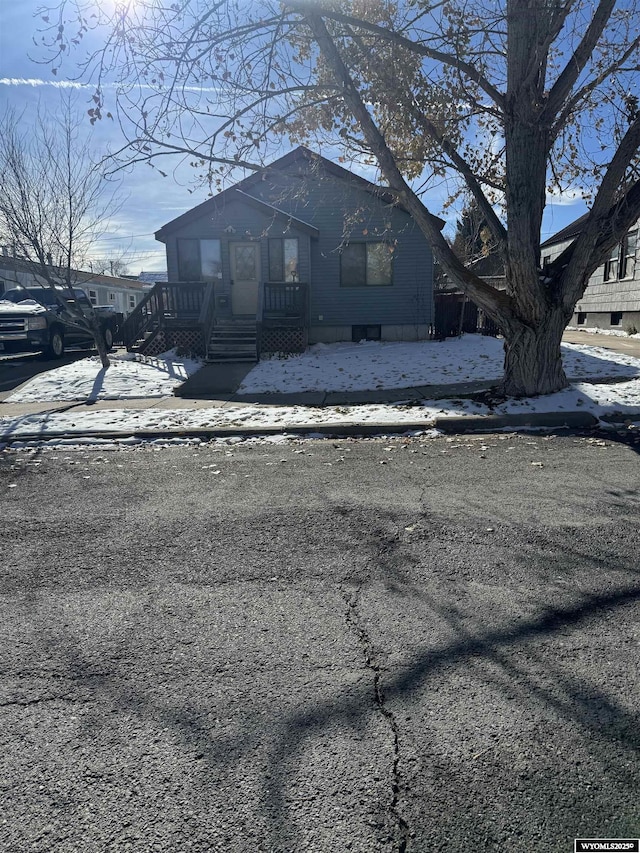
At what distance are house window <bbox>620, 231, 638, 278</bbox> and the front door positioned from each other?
14.0 metres

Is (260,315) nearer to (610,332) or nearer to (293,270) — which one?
(293,270)

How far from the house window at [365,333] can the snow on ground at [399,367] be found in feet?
7.74

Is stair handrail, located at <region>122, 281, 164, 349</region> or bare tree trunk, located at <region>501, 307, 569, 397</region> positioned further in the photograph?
stair handrail, located at <region>122, 281, 164, 349</region>

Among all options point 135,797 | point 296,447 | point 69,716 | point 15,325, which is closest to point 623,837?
point 135,797

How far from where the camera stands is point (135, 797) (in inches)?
71.2

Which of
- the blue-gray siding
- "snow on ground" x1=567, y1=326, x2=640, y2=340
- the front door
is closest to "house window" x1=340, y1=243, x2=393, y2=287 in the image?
the blue-gray siding

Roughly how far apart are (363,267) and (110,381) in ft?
31.6

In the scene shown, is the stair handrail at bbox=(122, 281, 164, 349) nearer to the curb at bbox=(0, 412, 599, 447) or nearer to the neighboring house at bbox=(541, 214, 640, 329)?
the curb at bbox=(0, 412, 599, 447)

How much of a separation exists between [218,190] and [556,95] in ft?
17.1

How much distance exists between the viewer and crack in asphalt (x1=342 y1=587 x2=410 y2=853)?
65.5 inches

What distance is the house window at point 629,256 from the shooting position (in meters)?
20.7

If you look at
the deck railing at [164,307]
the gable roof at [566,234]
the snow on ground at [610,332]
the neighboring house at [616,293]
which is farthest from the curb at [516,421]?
the gable roof at [566,234]

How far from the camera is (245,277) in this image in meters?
17.4

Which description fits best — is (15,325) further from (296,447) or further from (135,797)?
(135,797)
